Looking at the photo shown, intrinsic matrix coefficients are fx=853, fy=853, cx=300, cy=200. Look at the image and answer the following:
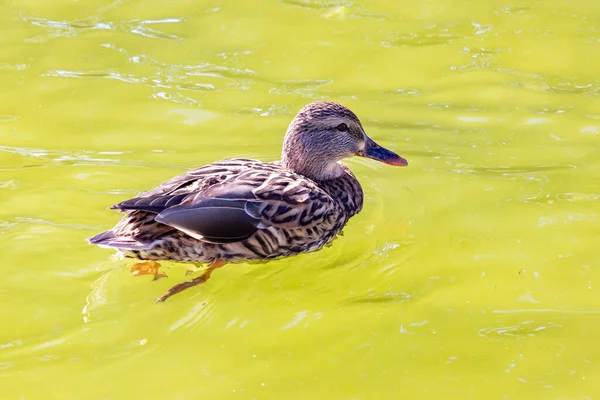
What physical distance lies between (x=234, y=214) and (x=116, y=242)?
844 mm

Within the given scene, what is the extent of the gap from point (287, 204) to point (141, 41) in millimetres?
3908

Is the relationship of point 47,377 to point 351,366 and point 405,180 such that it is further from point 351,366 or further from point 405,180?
point 405,180

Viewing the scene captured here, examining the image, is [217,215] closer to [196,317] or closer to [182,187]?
[182,187]

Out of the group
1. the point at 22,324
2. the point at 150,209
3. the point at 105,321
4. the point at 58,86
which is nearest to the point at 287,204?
the point at 150,209

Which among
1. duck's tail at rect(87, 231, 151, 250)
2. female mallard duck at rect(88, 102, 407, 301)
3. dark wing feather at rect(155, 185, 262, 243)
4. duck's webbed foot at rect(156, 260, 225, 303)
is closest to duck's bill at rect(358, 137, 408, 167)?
female mallard duck at rect(88, 102, 407, 301)

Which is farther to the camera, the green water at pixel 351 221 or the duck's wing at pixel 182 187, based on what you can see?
the duck's wing at pixel 182 187

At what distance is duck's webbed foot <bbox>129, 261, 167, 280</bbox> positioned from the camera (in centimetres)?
604

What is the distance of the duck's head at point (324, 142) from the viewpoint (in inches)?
280

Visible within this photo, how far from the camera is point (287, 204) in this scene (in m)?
6.38

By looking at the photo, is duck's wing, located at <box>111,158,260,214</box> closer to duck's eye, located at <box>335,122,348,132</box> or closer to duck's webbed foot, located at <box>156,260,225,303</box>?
duck's webbed foot, located at <box>156,260,225,303</box>

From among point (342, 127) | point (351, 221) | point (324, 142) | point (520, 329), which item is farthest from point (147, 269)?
point (520, 329)

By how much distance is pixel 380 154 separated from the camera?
7254mm

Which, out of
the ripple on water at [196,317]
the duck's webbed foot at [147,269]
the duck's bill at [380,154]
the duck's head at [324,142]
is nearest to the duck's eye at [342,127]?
the duck's head at [324,142]

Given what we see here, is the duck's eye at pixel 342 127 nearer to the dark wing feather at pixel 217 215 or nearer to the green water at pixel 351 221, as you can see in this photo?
the green water at pixel 351 221
